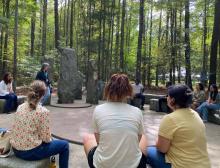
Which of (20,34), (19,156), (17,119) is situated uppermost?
(20,34)

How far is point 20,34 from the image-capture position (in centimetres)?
1997

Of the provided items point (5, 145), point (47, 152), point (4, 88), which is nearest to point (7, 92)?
point (4, 88)

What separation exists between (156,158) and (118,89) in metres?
0.75

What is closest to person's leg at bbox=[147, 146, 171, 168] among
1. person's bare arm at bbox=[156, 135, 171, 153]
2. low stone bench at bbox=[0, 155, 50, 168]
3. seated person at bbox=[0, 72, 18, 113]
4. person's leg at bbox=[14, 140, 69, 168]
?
person's bare arm at bbox=[156, 135, 171, 153]

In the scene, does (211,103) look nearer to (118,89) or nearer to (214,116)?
(214,116)

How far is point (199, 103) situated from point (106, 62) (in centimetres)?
984

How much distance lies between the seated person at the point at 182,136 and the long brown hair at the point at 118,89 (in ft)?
1.27

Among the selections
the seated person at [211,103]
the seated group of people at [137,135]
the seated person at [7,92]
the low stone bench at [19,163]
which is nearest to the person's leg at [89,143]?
the seated group of people at [137,135]

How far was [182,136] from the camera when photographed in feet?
8.38

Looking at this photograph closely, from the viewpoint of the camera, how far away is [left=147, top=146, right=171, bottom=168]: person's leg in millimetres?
2757

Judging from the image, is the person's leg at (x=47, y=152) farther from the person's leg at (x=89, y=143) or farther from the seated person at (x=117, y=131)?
the seated person at (x=117, y=131)

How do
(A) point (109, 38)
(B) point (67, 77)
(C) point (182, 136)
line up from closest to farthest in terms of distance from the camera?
(C) point (182, 136) < (B) point (67, 77) < (A) point (109, 38)

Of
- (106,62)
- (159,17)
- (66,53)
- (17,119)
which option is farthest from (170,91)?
(159,17)

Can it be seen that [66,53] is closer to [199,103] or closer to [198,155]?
[199,103]
